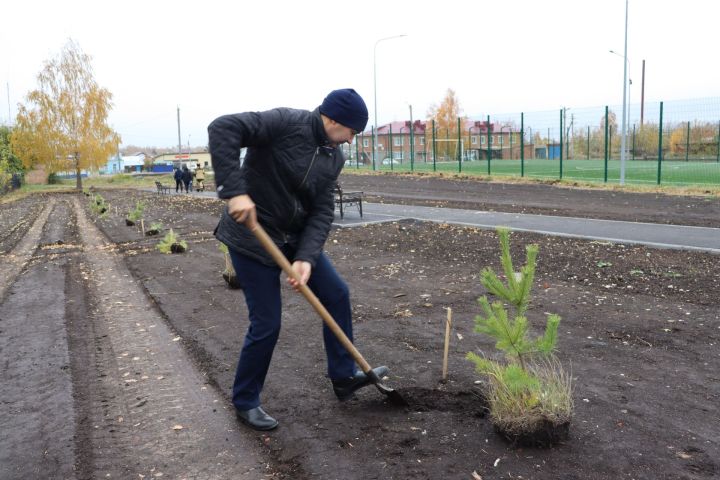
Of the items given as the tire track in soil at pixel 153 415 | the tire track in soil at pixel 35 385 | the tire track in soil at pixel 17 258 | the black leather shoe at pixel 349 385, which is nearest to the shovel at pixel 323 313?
the black leather shoe at pixel 349 385

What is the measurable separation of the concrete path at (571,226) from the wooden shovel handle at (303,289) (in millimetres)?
6441

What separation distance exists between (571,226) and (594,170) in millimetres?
19552

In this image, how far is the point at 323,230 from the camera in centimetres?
342

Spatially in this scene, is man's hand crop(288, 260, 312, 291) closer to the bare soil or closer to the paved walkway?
the bare soil

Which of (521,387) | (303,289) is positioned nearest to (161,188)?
(303,289)

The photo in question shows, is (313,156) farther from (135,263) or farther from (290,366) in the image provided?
(135,263)

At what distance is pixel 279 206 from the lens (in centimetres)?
329

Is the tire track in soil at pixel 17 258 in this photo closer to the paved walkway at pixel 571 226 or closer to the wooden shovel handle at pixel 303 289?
the wooden shovel handle at pixel 303 289

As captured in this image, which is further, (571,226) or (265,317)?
(571,226)

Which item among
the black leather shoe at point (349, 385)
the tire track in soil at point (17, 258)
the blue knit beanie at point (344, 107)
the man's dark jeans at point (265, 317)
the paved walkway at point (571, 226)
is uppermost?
the blue knit beanie at point (344, 107)

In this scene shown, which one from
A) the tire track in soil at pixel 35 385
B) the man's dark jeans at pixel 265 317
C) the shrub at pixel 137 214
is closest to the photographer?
the tire track in soil at pixel 35 385

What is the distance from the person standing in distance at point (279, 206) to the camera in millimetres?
3201

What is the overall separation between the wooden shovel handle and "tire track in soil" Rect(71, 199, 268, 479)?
0.70m

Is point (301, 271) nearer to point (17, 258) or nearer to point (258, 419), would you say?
point (258, 419)
